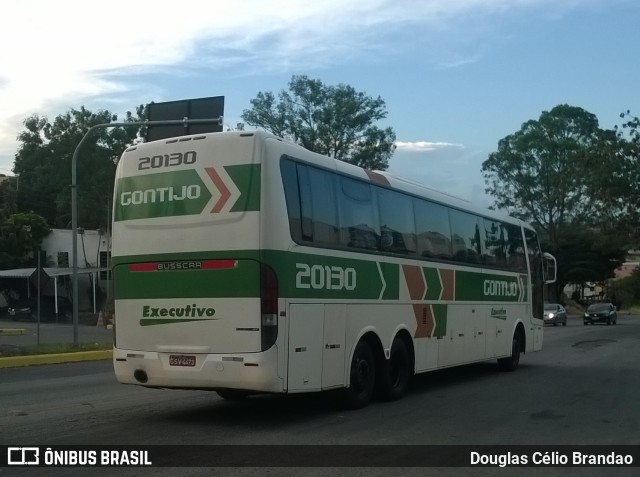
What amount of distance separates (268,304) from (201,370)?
1172 millimetres

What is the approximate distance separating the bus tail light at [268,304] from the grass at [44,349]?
40.3 feet

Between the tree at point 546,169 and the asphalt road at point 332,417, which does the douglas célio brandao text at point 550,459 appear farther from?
the tree at point 546,169

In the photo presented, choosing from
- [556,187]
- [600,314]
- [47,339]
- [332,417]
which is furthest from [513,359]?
[556,187]

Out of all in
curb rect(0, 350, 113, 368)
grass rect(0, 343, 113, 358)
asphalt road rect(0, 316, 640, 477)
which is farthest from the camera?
grass rect(0, 343, 113, 358)

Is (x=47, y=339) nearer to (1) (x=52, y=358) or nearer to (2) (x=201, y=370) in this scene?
(1) (x=52, y=358)

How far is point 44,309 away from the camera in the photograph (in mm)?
46375

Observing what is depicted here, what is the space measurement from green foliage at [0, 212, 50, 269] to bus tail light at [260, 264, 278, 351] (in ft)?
139

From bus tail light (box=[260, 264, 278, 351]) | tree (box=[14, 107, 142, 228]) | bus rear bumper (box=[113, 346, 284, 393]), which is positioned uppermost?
tree (box=[14, 107, 142, 228])

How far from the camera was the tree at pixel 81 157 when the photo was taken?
5000cm

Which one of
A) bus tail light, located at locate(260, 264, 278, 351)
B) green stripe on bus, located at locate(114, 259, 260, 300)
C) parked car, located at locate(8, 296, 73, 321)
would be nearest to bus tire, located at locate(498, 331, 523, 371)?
bus tail light, located at locate(260, 264, 278, 351)

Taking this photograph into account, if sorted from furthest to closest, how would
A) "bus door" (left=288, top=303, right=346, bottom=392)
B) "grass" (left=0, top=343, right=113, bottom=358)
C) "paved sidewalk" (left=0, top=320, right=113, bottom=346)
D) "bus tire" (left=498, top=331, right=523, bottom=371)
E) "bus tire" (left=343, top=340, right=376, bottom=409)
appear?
"paved sidewalk" (left=0, top=320, right=113, bottom=346), "grass" (left=0, top=343, right=113, bottom=358), "bus tire" (left=498, top=331, right=523, bottom=371), "bus tire" (left=343, top=340, right=376, bottom=409), "bus door" (left=288, top=303, right=346, bottom=392)

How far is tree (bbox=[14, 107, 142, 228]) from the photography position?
50.0m

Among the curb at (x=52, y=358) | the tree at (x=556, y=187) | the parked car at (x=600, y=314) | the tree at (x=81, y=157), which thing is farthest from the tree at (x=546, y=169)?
the curb at (x=52, y=358)

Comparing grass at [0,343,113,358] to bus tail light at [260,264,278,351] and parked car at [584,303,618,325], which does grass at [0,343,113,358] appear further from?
parked car at [584,303,618,325]
